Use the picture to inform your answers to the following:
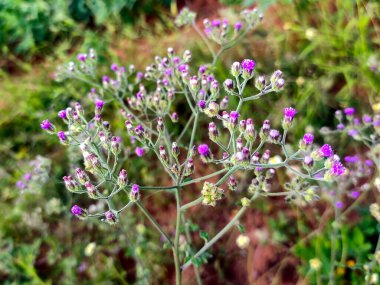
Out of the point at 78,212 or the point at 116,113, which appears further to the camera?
the point at 116,113

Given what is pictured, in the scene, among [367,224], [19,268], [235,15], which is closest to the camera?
[367,224]

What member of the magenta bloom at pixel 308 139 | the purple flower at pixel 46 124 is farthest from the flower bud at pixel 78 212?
the magenta bloom at pixel 308 139

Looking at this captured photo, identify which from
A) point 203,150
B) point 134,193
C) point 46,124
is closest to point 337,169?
point 203,150

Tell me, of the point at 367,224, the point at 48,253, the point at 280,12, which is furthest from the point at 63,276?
the point at 280,12

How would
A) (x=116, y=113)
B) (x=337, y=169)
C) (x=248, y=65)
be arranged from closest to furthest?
(x=337, y=169) < (x=248, y=65) < (x=116, y=113)

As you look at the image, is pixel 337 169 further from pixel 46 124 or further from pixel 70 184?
pixel 46 124

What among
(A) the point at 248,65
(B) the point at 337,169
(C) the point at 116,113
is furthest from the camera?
(C) the point at 116,113

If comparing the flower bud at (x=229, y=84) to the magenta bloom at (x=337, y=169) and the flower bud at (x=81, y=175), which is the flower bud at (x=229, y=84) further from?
the flower bud at (x=81, y=175)

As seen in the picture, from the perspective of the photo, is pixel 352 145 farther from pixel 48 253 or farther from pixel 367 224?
pixel 48 253
